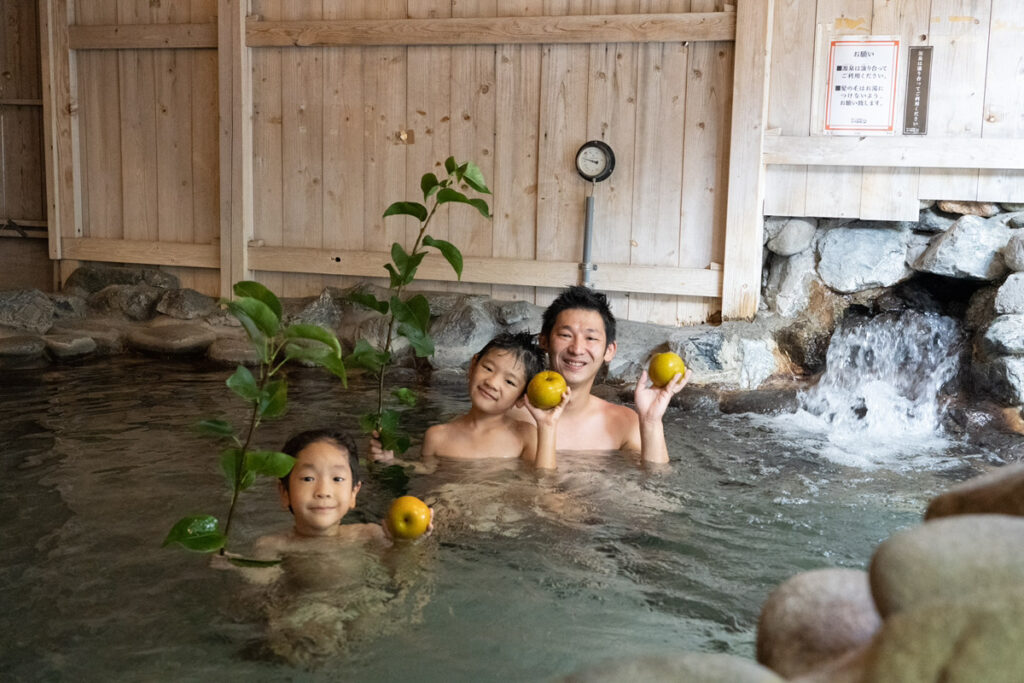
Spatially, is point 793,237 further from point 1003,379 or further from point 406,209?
point 406,209

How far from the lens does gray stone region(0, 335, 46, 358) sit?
6.89 metres

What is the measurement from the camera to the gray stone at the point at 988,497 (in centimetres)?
137

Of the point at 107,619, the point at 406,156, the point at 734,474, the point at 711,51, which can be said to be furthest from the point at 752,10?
the point at 107,619

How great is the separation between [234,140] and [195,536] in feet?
19.5

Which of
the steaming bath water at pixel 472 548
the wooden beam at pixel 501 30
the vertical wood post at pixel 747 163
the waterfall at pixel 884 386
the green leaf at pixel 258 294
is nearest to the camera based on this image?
the green leaf at pixel 258 294

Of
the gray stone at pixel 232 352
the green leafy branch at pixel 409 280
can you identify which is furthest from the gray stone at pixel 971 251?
the gray stone at pixel 232 352

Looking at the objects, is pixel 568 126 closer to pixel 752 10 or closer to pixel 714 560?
pixel 752 10

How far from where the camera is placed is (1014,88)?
20.7 ft

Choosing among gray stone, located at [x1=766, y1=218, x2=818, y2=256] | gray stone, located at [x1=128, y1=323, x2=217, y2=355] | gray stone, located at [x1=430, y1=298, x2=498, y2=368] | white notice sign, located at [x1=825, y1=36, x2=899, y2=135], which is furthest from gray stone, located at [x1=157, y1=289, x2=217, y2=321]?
white notice sign, located at [x1=825, y1=36, x2=899, y2=135]

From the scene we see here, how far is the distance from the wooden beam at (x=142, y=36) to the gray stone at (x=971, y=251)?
5.61 m

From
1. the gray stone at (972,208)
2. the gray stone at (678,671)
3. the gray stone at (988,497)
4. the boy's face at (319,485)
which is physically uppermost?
the gray stone at (972,208)

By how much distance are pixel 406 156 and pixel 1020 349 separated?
439 centimetres

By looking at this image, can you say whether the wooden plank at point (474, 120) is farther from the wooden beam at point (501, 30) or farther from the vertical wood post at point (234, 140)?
the vertical wood post at point (234, 140)

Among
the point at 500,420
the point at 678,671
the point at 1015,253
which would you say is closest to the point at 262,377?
the point at 678,671
